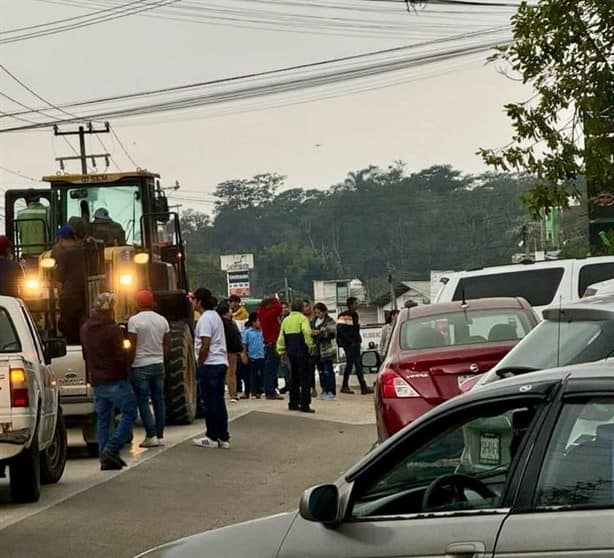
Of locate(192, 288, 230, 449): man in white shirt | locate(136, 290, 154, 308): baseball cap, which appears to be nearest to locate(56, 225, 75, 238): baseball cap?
locate(136, 290, 154, 308): baseball cap

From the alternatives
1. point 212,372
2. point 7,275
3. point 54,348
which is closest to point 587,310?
point 54,348

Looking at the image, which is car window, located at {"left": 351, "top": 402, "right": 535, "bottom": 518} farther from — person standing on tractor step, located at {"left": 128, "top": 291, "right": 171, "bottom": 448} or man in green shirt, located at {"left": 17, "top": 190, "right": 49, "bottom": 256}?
man in green shirt, located at {"left": 17, "top": 190, "right": 49, "bottom": 256}

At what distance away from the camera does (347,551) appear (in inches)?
202

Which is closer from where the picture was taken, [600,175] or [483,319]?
[483,319]

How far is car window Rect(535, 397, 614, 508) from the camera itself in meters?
4.75

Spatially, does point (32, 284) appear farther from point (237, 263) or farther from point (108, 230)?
point (237, 263)

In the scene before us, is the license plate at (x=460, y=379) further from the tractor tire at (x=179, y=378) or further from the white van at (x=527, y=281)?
the tractor tire at (x=179, y=378)

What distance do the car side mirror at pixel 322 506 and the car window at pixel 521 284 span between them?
12.3 m

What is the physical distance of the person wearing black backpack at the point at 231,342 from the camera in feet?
63.8

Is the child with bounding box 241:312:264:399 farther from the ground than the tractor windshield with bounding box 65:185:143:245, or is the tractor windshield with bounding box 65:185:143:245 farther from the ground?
the tractor windshield with bounding box 65:185:143:245

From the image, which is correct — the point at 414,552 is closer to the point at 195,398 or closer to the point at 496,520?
the point at 496,520

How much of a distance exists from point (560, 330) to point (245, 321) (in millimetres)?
20062

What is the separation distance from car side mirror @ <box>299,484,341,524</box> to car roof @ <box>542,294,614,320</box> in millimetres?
3508

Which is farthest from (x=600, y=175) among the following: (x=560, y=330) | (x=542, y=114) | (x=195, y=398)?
(x=195, y=398)
